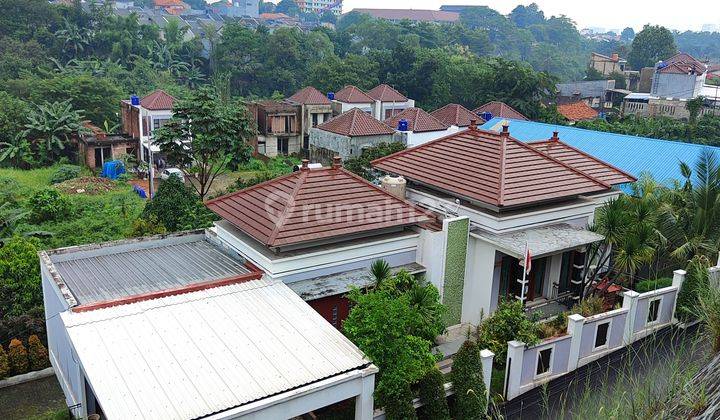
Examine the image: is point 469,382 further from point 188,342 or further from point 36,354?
point 36,354

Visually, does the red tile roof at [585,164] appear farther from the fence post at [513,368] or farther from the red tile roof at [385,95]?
the red tile roof at [385,95]

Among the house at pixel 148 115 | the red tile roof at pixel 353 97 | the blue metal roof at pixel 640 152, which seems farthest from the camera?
the red tile roof at pixel 353 97

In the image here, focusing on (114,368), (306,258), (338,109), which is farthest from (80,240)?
(338,109)

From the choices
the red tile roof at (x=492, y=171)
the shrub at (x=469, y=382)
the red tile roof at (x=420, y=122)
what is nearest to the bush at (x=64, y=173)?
the red tile roof at (x=420, y=122)

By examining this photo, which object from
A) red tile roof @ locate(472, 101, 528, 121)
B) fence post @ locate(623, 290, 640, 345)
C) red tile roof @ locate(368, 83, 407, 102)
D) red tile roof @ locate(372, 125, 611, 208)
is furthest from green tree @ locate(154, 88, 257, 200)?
red tile roof @ locate(368, 83, 407, 102)

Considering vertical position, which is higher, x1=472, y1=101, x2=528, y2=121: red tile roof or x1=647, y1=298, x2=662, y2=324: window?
x1=472, y1=101, x2=528, y2=121: red tile roof

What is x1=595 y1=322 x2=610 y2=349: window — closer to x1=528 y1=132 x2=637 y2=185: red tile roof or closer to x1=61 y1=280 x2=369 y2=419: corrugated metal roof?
x1=528 y1=132 x2=637 y2=185: red tile roof

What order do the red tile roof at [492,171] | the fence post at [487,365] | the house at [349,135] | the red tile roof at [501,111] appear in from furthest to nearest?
the red tile roof at [501,111]
the house at [349,135]
the red tile roof at [492,171]
the fence post at [487,365]
